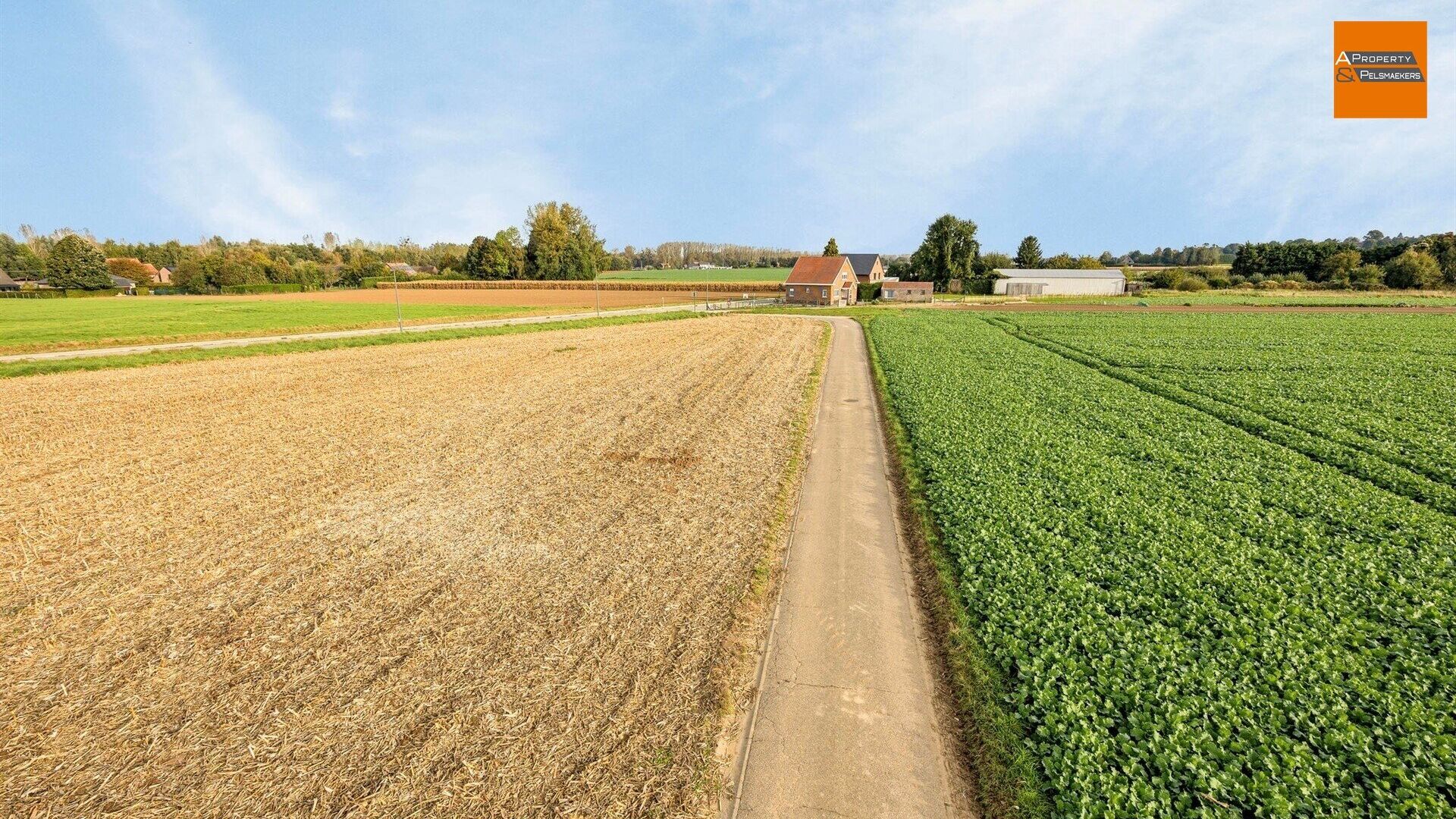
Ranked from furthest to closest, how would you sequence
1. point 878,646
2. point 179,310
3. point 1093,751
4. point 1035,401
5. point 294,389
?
point 179,310
point 294,389
point 1035,401
point 878,646
point 1093,751

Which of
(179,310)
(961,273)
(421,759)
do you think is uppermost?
(961,273)

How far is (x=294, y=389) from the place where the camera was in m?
20.9

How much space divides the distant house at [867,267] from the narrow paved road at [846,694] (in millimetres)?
92229

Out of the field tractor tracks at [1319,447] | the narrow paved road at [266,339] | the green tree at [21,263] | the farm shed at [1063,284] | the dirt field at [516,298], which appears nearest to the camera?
the field tractor tracks at [1319,447]

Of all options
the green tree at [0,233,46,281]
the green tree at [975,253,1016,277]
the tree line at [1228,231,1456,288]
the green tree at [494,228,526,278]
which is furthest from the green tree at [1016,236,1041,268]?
the green tree at [0,233,46,281]

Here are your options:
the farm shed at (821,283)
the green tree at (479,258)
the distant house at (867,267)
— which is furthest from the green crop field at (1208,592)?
the green tree at (479,258)

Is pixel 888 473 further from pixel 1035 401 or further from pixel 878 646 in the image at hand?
pixel 1035 401

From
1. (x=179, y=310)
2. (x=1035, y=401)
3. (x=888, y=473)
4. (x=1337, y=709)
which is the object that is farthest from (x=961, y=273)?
(x=179, y=310)

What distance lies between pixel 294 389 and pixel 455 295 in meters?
80.8

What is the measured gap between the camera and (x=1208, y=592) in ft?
24.1

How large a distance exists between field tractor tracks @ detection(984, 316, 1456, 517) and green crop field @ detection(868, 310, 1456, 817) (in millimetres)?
Result: 72

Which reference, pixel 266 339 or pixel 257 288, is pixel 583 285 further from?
pixel 266 339

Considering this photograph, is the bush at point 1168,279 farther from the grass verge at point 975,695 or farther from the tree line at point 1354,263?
the grass verge at point 975,695

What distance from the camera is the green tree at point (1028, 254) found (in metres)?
121
